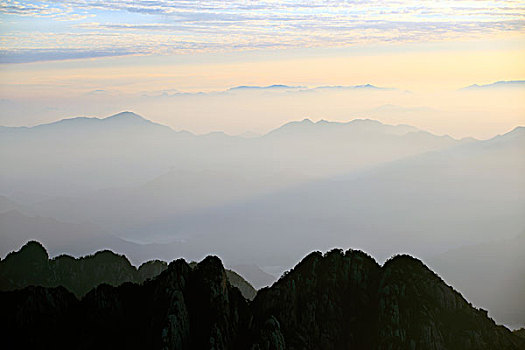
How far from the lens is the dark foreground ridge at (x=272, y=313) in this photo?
16469 mm

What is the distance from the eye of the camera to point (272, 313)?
1756cm

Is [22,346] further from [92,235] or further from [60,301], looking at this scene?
[92,235]

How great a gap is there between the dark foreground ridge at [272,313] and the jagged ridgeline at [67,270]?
16438 mm

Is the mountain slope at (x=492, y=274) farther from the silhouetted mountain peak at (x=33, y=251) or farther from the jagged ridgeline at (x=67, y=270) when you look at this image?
the silhouetted mountain peak at (x=33, y=251)

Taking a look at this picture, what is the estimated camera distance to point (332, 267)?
18594 mm

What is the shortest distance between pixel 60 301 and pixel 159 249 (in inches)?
5829

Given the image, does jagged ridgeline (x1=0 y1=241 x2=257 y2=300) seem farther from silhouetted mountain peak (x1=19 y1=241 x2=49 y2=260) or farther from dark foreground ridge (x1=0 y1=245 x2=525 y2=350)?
dark foreground ridge (x1=0 y1=245 x2=525 y2=350)

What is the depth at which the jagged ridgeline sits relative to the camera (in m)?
33.1

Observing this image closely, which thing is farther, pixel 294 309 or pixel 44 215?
pixel 44 215

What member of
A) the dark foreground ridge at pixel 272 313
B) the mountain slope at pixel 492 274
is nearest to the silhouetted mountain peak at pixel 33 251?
the dark foreground ridge at pixel 272 313

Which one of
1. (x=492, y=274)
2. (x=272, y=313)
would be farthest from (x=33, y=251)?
(x=492, y=274)

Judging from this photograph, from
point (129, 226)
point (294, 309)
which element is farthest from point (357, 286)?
point (129, 226)

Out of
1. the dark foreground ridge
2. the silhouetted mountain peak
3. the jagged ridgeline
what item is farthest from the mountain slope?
the dark foreground ridge

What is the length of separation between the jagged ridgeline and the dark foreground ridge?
53.9 feet
